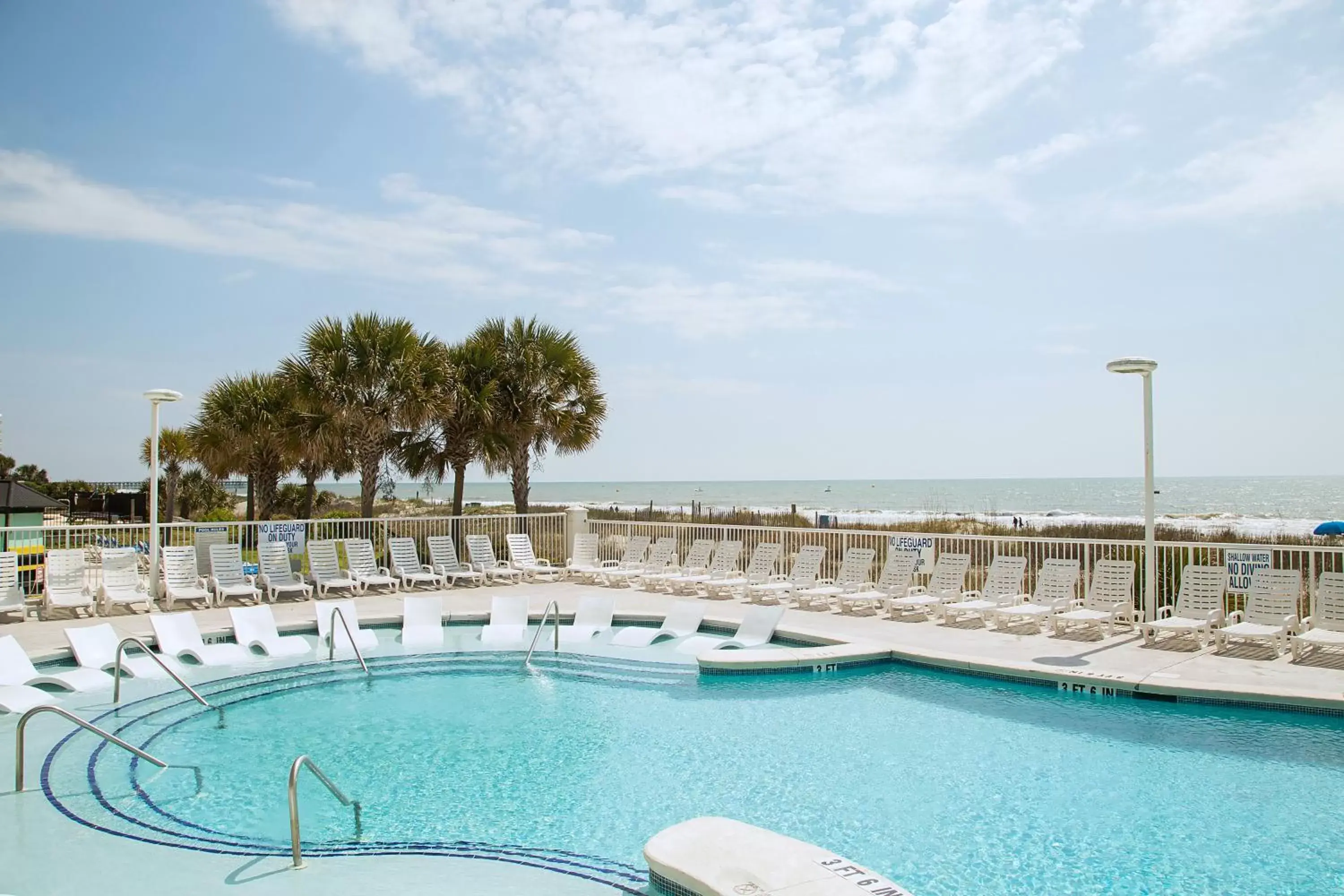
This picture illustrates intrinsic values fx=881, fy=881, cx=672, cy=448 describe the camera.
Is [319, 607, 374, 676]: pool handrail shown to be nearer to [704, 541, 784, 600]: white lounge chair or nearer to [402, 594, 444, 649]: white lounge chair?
[402, 594, 444, 649]: white lounge chair

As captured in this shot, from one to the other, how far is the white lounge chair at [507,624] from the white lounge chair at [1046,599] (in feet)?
19.2

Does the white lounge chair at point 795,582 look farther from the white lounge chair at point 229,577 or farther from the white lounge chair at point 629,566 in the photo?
the white lounge chair at point 229,577

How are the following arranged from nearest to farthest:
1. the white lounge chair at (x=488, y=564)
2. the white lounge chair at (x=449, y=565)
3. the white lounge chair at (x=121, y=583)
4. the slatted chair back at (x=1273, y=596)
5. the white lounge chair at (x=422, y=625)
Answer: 1. the slatted chair back at (x=1273, y=596)
2. the white lounge chair at (x=422, y=625)
3. the white lounge chair at (x=121, y=583)
4. the white lounge chair at (x=449, y=565)
5. the white lounge chair at (x=488, y=564)

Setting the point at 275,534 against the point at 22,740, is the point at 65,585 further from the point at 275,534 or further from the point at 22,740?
the point at 22,740

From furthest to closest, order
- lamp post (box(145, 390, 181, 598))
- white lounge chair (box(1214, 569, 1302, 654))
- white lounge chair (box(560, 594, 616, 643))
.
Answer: lamp post (box(145, 390, 181, 598)) < white lounge chair (box(560, 594, 616, 643)) < white lounge chair (box(1214, 569, 1302, 654))

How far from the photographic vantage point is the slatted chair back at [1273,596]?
952 centimetres

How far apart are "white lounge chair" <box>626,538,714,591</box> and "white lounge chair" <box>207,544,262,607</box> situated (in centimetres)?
591

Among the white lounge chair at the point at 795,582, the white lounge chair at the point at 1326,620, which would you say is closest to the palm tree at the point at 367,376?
the white lounge chair at the point at 795,582

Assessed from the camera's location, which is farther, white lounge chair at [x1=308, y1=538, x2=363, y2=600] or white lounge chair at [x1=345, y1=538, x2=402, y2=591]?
white lounge chair at [x1=345, y1=538, x2=402, y2=591]

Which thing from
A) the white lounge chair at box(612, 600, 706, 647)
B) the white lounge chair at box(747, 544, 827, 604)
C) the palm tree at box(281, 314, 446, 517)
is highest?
the palm tree at box(281, 314, 446, 517)

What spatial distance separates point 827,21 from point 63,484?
3623cm

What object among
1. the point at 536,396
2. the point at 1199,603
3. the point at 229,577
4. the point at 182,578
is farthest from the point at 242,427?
the point at 1199,603

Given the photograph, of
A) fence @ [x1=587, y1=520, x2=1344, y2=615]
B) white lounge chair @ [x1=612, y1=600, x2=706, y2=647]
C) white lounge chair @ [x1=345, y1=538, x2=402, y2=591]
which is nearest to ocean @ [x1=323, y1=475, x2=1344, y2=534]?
white lounge chair @ [x1=345, y1=538, x2=402, y2=591]

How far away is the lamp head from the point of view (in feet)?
33.5
